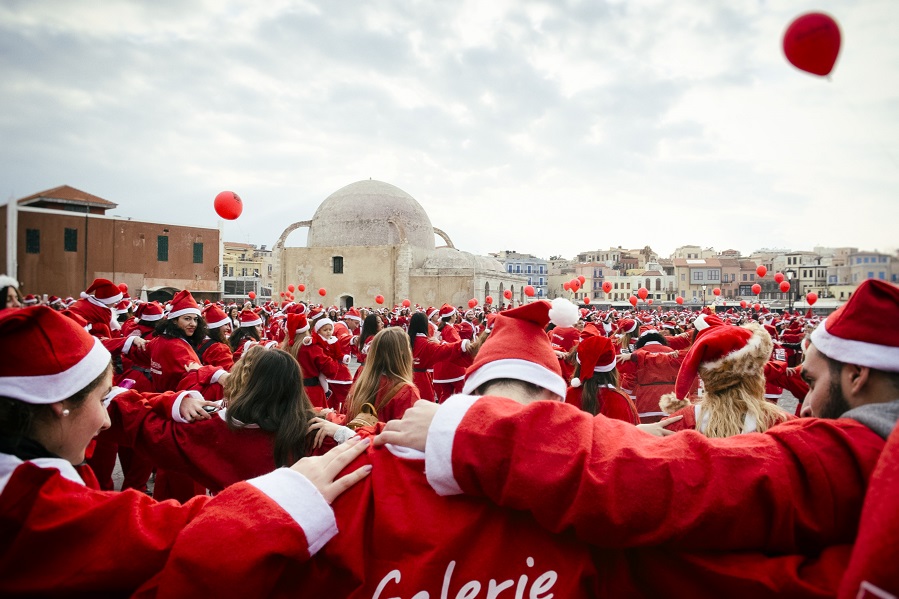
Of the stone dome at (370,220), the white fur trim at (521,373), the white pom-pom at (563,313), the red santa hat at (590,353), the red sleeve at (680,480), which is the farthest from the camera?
the stone dome at (370,220)

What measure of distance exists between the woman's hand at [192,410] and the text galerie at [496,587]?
64.5 inches

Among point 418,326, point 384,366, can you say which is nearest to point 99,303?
point 418,326

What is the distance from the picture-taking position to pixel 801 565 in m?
1.24

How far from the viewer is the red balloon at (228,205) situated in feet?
27.3

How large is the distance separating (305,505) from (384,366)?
3.06 m

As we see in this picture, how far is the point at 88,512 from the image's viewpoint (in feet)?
4.57

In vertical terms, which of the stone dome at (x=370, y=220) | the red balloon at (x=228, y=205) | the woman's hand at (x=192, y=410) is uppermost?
the stone dome at (x=370, y=220)

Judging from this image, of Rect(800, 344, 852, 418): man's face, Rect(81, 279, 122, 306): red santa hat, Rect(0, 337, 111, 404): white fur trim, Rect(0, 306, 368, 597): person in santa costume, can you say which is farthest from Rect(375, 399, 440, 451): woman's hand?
Rect(81, 279, 122, 306): red santa hat

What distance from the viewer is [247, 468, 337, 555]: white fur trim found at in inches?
56.4

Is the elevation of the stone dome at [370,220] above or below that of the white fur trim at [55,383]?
above

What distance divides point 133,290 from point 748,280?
73.2m

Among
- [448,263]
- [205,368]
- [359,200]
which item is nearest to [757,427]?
[205,368]

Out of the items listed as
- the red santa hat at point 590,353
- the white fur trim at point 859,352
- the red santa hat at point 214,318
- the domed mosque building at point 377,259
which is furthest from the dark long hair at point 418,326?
the domed mosque building at point 377,259

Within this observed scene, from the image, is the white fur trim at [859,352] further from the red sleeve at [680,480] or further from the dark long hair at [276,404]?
the dark long hair at [276,404]
